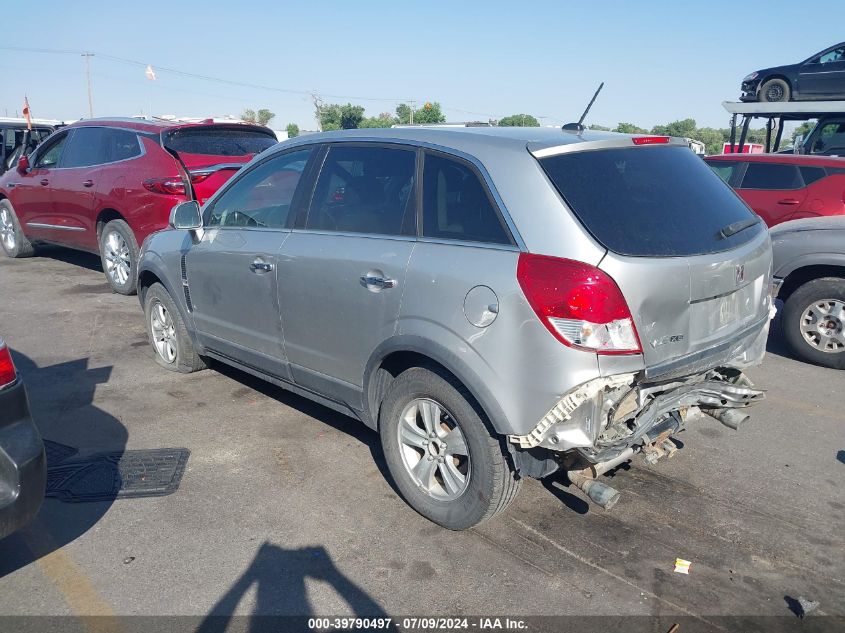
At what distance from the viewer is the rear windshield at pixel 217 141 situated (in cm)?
788

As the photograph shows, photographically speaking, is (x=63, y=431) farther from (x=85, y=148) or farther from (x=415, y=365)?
(x=85, y=148)

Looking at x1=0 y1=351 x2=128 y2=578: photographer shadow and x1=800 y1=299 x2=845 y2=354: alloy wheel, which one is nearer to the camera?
x1=0 y1=351 x2=128 y2=578: photographer shadow

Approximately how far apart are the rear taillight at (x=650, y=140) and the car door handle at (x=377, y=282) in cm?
140

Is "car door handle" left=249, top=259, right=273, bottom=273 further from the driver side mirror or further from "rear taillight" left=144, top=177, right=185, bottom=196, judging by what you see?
"rear taillight" left=144, top=177, right=185, bottom=196

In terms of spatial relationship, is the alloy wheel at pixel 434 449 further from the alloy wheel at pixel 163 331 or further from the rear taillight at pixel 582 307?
the alloy wheel at pixel 163 331

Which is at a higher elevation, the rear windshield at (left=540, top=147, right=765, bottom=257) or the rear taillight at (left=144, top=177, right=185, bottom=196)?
the rear windshield at (left=540, top=147, right=765, bottom=257)

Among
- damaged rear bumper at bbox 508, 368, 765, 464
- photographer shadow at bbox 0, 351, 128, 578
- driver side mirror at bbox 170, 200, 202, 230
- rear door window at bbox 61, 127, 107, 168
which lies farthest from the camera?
rear door window at bbox 61, 127, 107, 168

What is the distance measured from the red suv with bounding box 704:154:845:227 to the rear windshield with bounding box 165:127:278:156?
536 centimetres

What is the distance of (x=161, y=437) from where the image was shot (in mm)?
4590

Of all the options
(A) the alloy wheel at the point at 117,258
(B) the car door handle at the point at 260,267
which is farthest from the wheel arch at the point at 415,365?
(A) the alloy wheel at the point at 117,258

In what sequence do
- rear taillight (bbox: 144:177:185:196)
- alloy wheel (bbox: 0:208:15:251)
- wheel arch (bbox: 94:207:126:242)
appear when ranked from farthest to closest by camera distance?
alloy wheel (bbox: 0:208:15:251), wheel arch (bbox: 94:207:126:242), rear taillight (bbox: 144:177:185:196)

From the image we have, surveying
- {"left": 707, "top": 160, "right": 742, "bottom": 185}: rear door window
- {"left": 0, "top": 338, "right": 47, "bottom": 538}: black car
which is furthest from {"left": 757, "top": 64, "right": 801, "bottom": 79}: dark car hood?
{"left": 0, "top": 338, "right": 47, "bottom": 538}: black car

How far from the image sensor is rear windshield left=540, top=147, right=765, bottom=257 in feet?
10.2

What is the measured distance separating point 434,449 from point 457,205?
47.1 inches
